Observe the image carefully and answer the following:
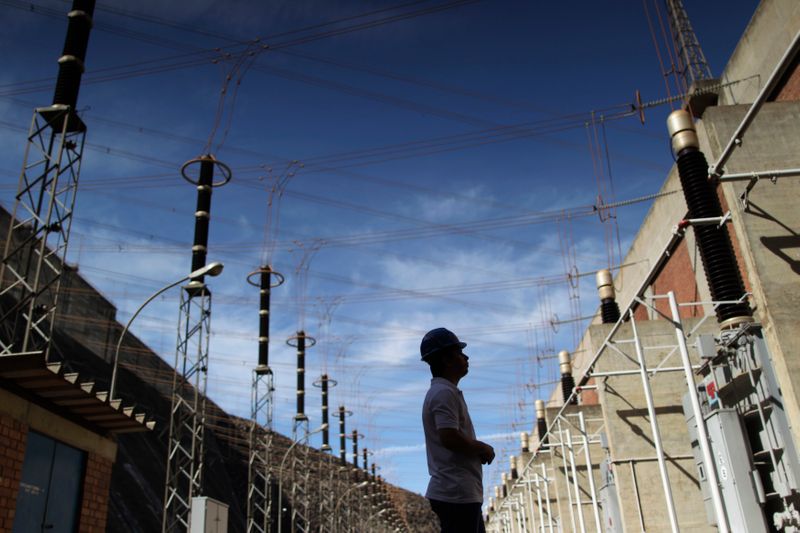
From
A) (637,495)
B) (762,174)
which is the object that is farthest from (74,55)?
(637,495)

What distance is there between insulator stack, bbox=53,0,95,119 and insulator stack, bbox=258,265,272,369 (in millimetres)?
22380

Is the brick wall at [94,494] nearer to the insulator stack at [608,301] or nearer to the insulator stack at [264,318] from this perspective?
the insulator stack at [608,301]

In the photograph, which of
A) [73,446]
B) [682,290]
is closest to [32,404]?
[73,446]

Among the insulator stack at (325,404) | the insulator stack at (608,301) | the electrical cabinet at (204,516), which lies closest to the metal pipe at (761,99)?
the electrical cabinet at (204,516)

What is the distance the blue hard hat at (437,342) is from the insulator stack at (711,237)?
31.6 ft

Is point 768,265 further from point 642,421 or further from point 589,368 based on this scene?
point 642,421

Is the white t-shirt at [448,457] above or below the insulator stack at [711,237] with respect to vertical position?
below

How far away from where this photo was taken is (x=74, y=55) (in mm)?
16156

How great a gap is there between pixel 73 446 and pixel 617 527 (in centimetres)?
1592

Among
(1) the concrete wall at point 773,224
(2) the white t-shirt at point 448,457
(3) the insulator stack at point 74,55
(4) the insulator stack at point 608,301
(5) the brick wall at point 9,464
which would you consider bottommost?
(2) the white t-shirt at point 448,457

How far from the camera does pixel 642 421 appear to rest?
19.2 m

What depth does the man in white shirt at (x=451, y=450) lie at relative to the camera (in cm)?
380

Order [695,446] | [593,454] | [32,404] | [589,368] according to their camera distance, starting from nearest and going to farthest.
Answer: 1. [32,404]
2. [695,446]
3. [589,368]
4. [593,454]

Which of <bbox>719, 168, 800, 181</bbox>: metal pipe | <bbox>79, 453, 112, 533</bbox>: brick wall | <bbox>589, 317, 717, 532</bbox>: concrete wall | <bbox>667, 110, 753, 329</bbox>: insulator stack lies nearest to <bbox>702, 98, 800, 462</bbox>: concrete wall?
<bbox>667, 110, 753, 329</bbox>: insulator stack
